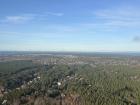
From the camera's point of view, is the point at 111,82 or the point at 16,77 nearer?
the point at 111,82

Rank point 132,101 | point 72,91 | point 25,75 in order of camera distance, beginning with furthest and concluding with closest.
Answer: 1. point 25,75
2. point 72,91
3. point 132,101

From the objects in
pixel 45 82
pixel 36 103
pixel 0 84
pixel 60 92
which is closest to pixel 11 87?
pixel 0 84

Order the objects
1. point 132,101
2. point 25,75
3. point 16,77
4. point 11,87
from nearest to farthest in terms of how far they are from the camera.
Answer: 1. point 132,101
2. point 11,87
3. point 16,77
4. point 25,75

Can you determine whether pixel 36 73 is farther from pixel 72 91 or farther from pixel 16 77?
pixel 72 91

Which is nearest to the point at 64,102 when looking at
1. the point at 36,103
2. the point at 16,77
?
the point at 36,103

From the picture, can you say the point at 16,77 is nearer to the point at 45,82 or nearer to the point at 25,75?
the point at 25,75

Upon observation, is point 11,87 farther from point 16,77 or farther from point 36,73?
point 36,73

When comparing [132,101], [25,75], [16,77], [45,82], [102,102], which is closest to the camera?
[102,102]

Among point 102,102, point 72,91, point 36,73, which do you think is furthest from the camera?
point 36,73

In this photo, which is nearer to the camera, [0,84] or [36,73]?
[0,84]
